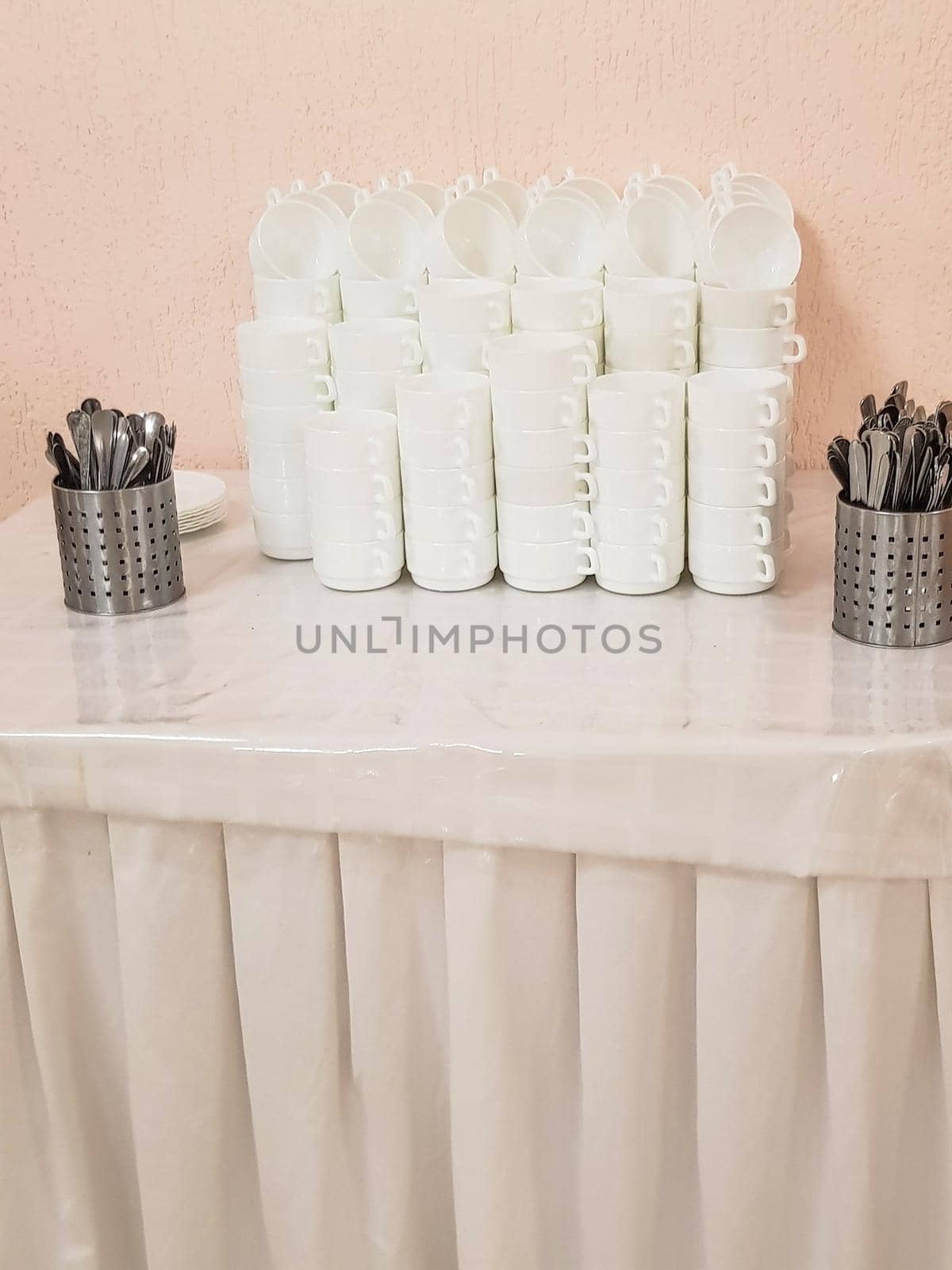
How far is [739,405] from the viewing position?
1.10m

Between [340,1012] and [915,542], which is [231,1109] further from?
[915,542]

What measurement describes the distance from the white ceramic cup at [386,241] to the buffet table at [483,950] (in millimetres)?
478

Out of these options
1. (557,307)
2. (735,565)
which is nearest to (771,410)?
(735,565)

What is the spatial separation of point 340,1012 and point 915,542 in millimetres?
544

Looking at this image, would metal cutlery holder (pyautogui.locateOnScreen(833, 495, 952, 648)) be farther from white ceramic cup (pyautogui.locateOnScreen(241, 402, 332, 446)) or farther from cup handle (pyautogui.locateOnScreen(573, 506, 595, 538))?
white ceramic cup (pyautogui.locateOnScreen(241, 402, 332, 446))

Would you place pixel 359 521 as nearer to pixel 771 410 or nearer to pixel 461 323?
pixel 461 323

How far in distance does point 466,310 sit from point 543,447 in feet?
0.56

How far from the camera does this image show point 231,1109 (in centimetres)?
106

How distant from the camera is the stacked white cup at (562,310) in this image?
1.23m

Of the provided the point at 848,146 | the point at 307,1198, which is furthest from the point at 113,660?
the point at 848,146

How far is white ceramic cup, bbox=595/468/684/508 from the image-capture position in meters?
1.13

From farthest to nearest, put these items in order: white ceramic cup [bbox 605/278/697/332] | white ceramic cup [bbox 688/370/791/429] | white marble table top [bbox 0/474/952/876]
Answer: white ceramic cup [bbox 605/278/697/332] < white ceramic cup [bbox 688/370/791/429] < white marble table top [bbox 0/474/952/876]

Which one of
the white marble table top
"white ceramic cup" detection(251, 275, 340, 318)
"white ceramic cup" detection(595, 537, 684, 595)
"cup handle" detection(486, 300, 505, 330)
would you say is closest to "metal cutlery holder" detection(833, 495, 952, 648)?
the white marble table top

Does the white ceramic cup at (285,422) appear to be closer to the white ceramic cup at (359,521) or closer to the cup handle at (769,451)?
the white ceramic cup at (359,521)
